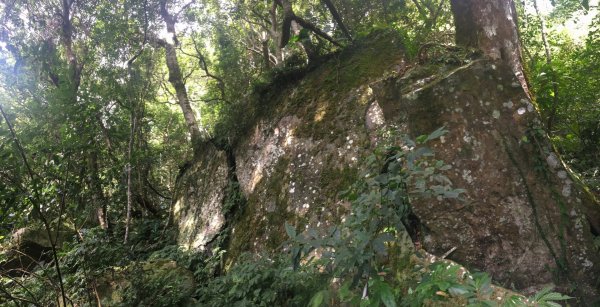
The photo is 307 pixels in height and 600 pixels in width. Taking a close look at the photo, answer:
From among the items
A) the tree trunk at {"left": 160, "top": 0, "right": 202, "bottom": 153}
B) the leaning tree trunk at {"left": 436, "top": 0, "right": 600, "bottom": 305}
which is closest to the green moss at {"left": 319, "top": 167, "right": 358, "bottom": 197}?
the leaning tree trunk at {"left": 436, "top": 0, "right": 600, "bottom": 305}

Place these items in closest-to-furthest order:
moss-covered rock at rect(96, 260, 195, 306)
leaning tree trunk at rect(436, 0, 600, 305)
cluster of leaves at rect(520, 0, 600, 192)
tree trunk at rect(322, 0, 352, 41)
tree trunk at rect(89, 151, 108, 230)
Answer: leaning tree trunk at rect(436, 0, 600, 305)
moss-covered rock at rect(96, 260, 195, 306)
cluster of leaves at rect(520, 0, 600, 192)
tree trunk at rect(322, 0, 352, 41)
tree trunk at rect(89, 151, 108, 230)

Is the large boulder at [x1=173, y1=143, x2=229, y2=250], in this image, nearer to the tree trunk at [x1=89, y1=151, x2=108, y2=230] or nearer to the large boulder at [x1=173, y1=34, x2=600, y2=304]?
the tree trunk at [x1=89, y1=151, x2=108, y2=230]

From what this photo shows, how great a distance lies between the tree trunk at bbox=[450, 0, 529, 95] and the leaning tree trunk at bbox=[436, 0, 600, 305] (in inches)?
21.5

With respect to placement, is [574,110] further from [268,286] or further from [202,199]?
[202,199]

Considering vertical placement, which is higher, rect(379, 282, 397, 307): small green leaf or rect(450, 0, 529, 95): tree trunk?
rect(450, 0, 529, 95): tree trunk

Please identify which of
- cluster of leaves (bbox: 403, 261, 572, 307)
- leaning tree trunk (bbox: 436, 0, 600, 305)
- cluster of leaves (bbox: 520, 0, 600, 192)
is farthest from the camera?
cluster of leaves (bbox: 520, 0, 600, 192)

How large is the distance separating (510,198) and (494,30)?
203 centimetres

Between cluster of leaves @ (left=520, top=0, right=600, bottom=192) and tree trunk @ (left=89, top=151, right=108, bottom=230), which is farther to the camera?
tree trunk @ (left=89, top=151, right=108, bottom=230)

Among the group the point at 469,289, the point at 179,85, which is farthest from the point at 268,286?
the point at 179,85

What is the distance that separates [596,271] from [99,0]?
12517mm

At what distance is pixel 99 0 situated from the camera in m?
10.7

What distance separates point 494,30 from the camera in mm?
4234

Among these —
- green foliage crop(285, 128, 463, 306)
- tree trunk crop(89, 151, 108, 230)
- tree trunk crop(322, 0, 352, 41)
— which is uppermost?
tree trunk crop(322, 0, 352, 41)

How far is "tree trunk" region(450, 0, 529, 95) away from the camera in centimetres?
422
